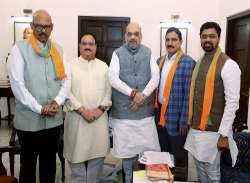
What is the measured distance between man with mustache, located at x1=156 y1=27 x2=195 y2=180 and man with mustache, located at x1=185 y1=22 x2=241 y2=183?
21 cm

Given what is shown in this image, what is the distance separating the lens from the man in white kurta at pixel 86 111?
7.72ft

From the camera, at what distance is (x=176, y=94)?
2.40 m

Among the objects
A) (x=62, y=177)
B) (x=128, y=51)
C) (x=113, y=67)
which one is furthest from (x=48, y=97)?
(x=62, y=177)

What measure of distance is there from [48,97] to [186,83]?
3.69ft

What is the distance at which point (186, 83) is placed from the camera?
7.82 feet

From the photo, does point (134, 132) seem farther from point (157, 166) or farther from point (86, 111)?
point (157, 166)

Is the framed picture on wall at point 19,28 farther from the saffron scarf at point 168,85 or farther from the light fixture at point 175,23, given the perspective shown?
the saffron scarf at point 168,85

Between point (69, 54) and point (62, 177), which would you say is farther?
point (69, 54)

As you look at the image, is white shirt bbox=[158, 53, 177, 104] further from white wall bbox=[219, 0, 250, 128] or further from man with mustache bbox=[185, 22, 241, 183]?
white wall bbox=[219, 0, 250, 128]

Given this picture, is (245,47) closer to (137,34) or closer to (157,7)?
(157,7)

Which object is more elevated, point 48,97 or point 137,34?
point 137,34

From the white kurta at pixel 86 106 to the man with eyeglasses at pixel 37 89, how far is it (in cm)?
13

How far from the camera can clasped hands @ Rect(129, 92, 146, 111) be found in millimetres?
2352

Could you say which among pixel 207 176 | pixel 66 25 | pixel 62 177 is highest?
pixel 66 25
